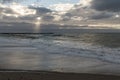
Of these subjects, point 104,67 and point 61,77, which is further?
point 104,67

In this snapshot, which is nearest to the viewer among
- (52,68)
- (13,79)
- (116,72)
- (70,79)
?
(13,79)

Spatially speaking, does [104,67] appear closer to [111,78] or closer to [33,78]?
[111,78]

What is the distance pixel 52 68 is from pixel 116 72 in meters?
3.59

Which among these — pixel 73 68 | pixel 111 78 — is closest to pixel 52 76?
pixel 111 78

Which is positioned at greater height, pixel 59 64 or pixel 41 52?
pixel 59 64

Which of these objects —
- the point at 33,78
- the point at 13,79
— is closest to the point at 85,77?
the point at 33,78

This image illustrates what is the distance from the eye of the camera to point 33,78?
38.8ft

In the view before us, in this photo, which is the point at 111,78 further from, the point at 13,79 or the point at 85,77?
the point at 13,79

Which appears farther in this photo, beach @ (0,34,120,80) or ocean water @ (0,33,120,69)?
ocean water @ (0,33,120,69)

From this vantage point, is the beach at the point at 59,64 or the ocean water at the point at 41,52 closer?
the beach at the point at 59,64

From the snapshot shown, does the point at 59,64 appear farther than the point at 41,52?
No

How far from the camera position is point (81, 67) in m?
16.6

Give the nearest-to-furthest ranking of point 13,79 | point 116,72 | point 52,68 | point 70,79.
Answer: point 13,79, point 70,79, point 116,72, point 52,68

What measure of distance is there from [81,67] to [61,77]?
4331 millimetres
